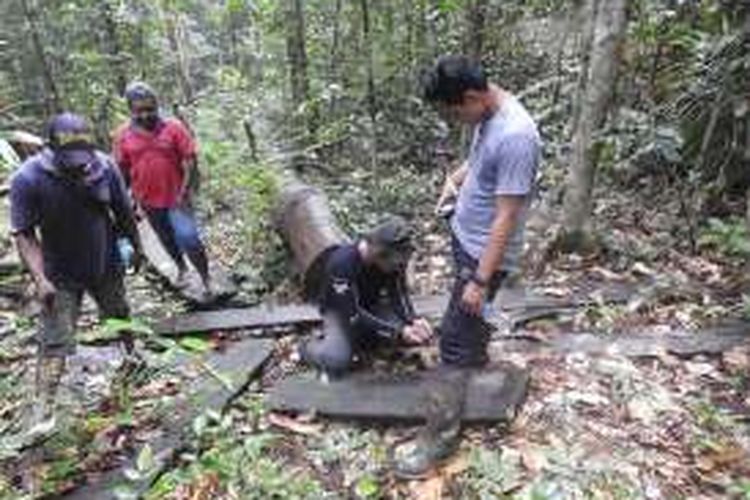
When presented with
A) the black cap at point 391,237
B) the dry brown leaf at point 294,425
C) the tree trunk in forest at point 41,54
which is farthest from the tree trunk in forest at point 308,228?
the tree trunk in forest at point 41,54

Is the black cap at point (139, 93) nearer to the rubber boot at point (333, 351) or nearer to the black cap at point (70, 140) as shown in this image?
the black cap at point (70, 140)

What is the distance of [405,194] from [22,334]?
17.4 ft

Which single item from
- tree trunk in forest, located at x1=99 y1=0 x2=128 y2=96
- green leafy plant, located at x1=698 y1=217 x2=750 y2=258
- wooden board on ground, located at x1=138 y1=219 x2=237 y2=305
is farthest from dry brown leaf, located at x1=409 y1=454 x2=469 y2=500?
tree trunk in forest, located at x1=99 y1=0 x2=128 y2=96

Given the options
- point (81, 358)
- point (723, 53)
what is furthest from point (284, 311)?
point (723, 53)

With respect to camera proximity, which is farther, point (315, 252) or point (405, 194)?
point (405, 194)

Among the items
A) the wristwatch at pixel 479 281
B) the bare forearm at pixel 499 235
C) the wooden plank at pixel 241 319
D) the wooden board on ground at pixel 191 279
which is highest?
the bare forearm at pixel 499 235

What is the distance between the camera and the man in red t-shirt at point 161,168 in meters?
8.48

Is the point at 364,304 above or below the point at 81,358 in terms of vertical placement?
above

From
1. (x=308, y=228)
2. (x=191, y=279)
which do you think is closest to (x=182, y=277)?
(x=191, y=279)

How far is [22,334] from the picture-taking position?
26.1ft

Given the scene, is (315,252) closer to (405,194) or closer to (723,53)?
(405,194)

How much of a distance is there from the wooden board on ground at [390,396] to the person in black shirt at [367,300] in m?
0.23

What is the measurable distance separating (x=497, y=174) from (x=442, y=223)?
5831 mm

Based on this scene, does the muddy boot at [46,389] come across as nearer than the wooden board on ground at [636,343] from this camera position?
Yes
